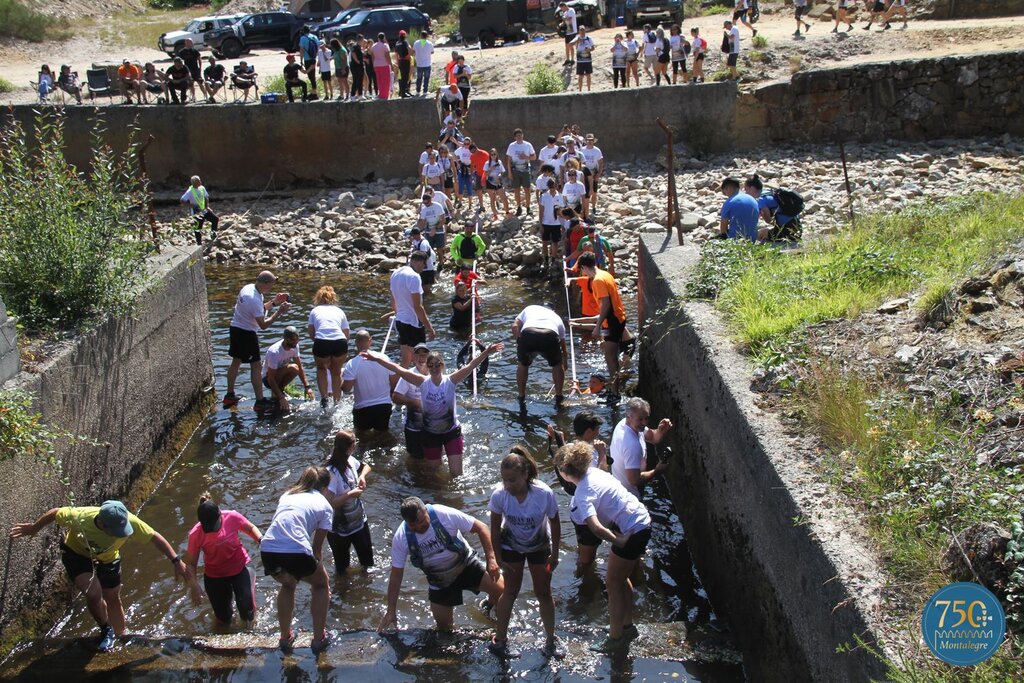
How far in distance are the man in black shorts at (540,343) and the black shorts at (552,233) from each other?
600 cm

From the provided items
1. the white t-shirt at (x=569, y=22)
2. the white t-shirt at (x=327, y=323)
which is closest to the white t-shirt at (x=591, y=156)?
the white t-shirt at (x=569, y=22)

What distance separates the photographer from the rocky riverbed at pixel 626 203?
65.0 ft

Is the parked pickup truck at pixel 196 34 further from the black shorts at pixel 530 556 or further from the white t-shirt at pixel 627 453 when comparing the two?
the black shorts at pixel 530 556

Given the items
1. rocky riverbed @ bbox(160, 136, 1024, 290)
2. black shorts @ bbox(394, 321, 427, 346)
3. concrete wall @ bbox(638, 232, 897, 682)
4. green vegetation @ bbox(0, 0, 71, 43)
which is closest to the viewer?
concrete wall @ bbox(638, 232, 897, 682)

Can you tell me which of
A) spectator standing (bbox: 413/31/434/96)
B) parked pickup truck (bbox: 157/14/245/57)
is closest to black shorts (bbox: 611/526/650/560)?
spectator standing (bbox: 413/31/434/96)

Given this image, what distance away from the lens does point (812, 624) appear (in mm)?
5770

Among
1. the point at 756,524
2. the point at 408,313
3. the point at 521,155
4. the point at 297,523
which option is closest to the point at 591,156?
the point at 521,155

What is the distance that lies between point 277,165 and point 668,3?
1339 cm

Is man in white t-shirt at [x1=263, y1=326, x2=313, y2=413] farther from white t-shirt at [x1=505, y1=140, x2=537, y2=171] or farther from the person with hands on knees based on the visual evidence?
white t-shirt at [x1=505, y1=140, x2=537, y2=171]

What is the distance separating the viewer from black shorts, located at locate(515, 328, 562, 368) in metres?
12.4

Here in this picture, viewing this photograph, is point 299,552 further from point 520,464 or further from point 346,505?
point 520,464

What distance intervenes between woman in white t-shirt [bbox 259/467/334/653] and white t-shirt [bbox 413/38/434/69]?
20.3 m

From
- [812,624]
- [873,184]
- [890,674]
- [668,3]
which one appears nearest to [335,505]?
[812,624]

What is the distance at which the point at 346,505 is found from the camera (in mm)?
8695
